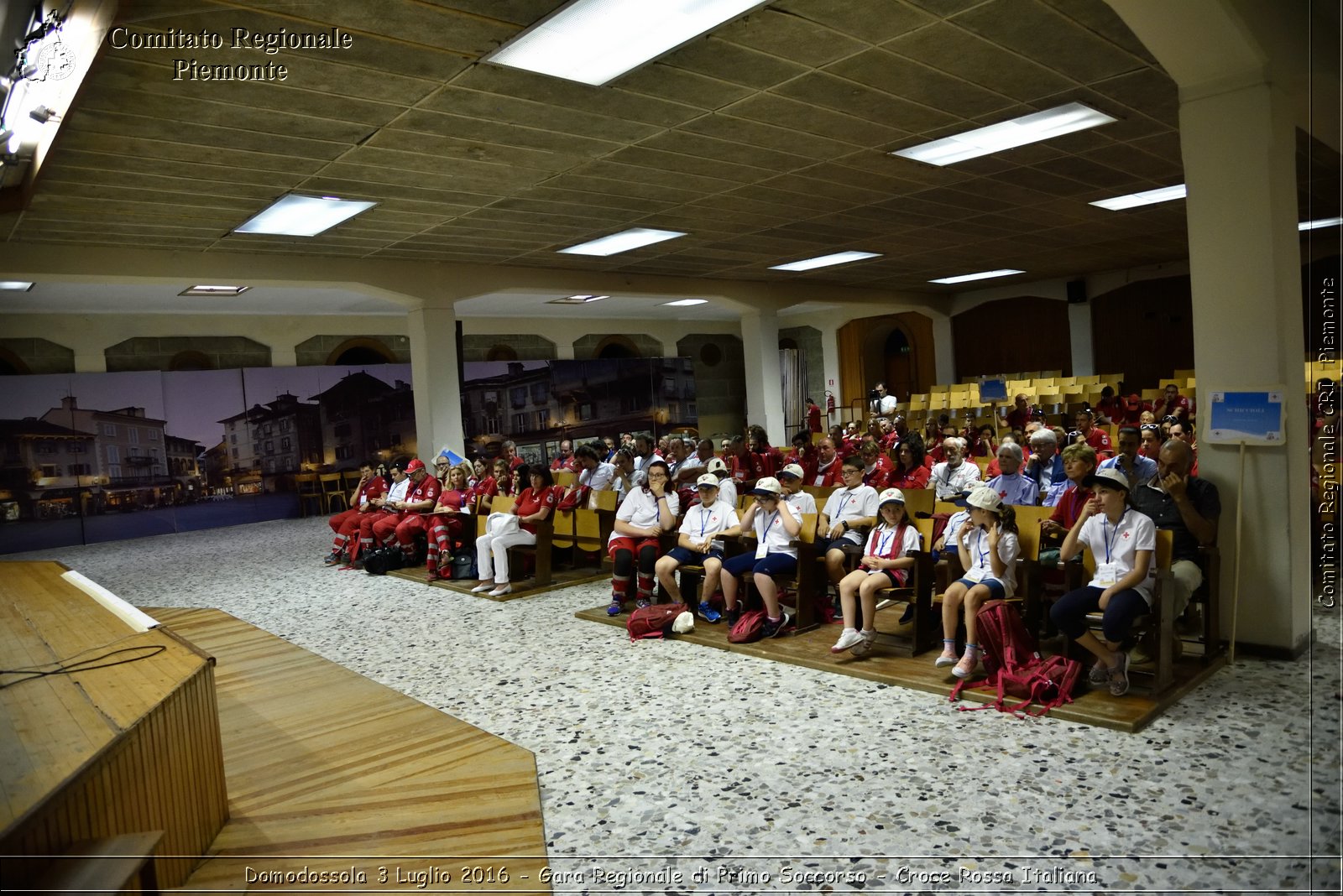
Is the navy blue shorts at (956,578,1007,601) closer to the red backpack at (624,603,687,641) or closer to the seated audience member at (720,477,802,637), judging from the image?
the seated audience member at (720,477,802,637)

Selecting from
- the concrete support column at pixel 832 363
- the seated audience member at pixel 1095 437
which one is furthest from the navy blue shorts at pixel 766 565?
the concrete support column at pixel 832 363

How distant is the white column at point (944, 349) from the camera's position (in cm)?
1817

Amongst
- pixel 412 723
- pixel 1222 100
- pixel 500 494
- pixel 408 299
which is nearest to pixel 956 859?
pixel 412 723

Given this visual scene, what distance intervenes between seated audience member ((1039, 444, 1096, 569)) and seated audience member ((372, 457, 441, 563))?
5.99 metres

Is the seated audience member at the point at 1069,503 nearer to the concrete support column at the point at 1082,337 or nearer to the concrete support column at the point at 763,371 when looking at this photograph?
the concrete support column at the point at 763,371

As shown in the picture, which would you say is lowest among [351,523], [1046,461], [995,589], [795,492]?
[995,589]

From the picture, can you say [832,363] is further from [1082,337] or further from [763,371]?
[763,371]

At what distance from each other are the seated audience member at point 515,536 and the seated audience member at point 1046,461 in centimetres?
396

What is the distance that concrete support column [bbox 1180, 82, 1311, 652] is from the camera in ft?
14.2

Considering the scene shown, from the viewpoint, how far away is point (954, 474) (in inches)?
262

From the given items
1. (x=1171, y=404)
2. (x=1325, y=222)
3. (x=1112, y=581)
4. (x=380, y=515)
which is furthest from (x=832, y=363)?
(x=1325, y=222)

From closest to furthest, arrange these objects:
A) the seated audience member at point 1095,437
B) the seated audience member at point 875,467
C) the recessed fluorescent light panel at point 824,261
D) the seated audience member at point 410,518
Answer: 1. the seated audience member at point 875,467
2. the seated audience member at point 1095,437
3. the seated audience member at point 410,518
4. the recessed fluorescent light panel at point 824,261

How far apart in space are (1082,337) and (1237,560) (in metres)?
13.6

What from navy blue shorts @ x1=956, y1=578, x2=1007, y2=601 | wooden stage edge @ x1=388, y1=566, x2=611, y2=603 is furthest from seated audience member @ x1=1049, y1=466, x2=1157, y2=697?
wooden stage edge @ x1=388, y1=566, x2=611, y2=603
